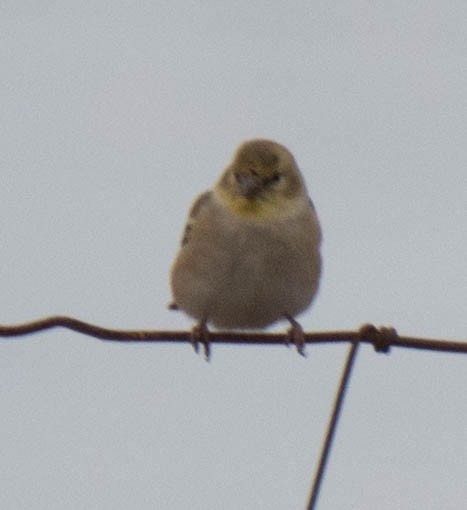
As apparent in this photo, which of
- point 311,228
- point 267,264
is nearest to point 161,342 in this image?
point 267,264

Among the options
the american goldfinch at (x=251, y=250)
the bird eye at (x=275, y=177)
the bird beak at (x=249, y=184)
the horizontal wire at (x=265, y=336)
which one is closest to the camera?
the horizontal wire at (x=265, y=336)

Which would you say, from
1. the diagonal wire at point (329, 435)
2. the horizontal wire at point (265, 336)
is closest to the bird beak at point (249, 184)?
the horizontal wire at point (265, 336)

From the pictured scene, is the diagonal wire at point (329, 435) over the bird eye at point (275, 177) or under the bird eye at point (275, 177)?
under

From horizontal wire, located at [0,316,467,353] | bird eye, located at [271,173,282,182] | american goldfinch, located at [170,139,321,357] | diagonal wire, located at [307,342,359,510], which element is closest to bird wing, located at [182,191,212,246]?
american goldfinch, located at [170,139,321,357]

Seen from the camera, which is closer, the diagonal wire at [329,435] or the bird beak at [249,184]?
the diagonal wire at [329,435]

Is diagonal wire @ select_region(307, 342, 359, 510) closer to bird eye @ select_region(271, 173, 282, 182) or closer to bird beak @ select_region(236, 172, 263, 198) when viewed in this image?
bird beak @ select_region(236, 172, 263, 198)

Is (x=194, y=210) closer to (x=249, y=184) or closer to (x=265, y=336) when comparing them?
(x=249, y=184)

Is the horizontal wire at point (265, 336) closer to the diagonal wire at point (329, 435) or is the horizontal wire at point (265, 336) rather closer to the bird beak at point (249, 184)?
the diagonal wire at point (329, 435)

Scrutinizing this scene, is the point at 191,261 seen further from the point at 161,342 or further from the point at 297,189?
the point at 161,342
